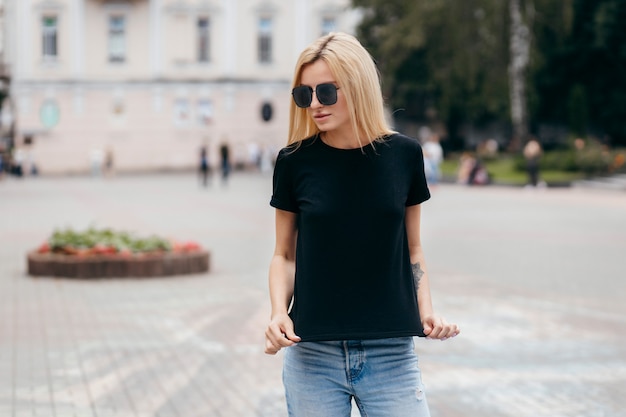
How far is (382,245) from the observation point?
3342 mm

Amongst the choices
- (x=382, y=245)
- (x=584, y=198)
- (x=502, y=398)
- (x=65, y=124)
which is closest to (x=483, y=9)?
(x=584, y=198)

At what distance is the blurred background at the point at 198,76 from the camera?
5466 centimetres

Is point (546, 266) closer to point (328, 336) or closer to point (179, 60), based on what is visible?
point (328, 336)

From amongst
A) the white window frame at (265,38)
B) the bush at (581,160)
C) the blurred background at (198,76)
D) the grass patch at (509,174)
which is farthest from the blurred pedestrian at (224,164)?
the white window frame at (265,38)

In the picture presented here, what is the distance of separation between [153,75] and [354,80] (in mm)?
55961

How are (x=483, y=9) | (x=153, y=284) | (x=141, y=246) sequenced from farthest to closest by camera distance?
(x=483, y=9)
(x=141, y=246)
(x=153, y=284)

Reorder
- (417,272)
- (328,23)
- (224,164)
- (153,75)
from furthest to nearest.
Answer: (328,23) → (153,75) → (224,164) → (417,272)

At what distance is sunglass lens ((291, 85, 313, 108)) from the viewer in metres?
3.39

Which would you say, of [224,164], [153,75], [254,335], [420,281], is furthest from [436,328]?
[153,75]

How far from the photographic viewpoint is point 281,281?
3.50 meters

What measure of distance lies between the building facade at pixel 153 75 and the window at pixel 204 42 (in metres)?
0.05

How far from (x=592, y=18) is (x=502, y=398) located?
4994 centimetres

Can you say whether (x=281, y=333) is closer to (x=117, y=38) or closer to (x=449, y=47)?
(x=449, y=47)

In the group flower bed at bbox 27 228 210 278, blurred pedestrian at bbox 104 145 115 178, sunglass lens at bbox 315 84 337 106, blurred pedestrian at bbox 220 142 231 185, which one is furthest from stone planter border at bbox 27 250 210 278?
blurred pedestrian at bbox 104 145 115 178
